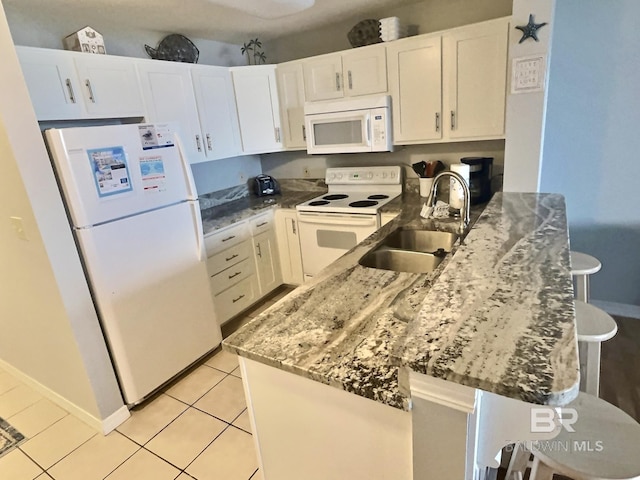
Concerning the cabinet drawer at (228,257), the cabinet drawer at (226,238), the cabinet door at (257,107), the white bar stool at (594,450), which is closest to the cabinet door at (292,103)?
the cabinet door at (257,107)

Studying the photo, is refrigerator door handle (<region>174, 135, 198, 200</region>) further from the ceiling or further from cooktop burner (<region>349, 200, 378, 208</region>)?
cooktop burner (<region>349, 200, 378, 208</region>)

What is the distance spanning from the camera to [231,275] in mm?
3102

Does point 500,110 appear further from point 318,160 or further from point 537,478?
point 537,478

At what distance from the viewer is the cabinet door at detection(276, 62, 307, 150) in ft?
10.9

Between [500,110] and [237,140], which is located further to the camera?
[237,140]

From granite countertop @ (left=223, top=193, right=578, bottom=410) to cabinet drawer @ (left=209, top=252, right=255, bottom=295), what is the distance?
1.54 metres

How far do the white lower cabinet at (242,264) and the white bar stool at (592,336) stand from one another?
2242mm

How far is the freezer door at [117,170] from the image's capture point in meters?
1.87

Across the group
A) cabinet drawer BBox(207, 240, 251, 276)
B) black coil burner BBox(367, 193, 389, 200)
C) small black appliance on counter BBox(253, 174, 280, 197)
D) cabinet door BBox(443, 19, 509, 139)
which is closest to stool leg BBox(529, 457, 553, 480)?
cabinet door BBox(443, 19, 509, 139)

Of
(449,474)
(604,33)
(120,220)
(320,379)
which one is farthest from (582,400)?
(604,33)

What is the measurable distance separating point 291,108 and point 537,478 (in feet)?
10.4

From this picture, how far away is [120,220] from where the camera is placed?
6.85ft

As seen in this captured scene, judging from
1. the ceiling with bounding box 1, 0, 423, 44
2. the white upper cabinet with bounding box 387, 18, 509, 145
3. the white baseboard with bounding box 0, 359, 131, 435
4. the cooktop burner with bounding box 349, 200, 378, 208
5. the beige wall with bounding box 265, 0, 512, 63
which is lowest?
the white baseboard with bounding box 0, 359, 131, 435

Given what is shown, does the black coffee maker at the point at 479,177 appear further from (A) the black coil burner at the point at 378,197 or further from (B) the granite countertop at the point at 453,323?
(B) the granite countertop at the point at 453,323
